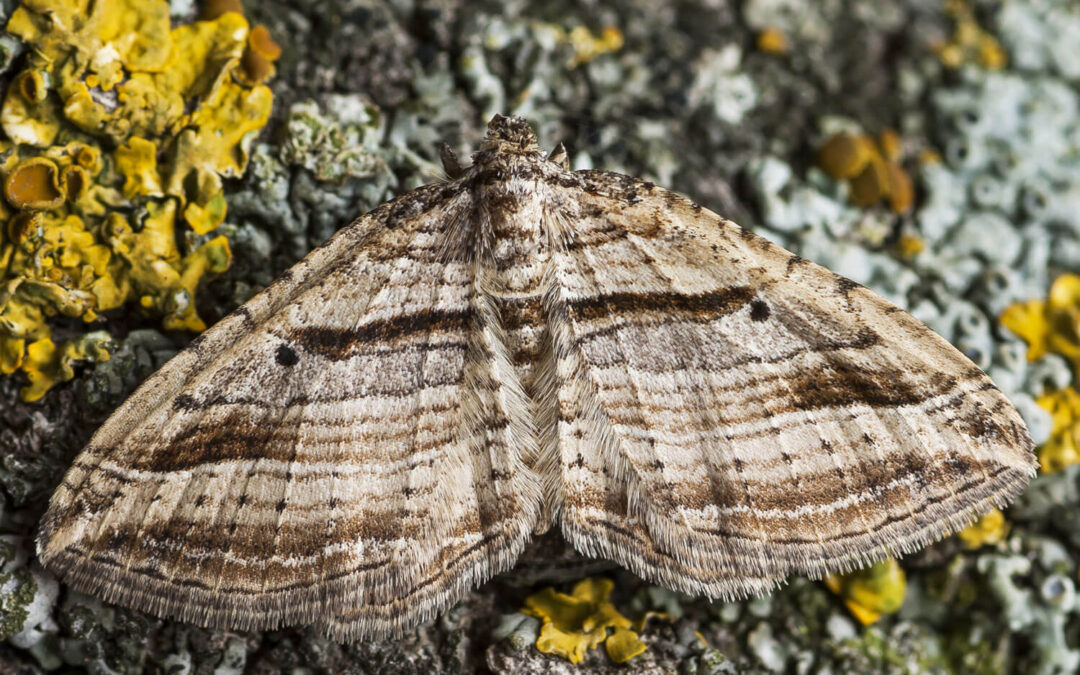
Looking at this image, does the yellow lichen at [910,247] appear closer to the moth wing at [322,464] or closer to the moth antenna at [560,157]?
the moth antenna at [560,157]

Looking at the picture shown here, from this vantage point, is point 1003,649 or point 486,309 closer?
point 486,309

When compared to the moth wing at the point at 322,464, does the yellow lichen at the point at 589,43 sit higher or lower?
higher

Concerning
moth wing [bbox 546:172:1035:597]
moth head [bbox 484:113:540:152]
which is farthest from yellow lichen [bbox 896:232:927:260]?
moth head [bbox 484:113:540:152]

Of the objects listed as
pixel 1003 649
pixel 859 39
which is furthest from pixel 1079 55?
pixel 1003 649

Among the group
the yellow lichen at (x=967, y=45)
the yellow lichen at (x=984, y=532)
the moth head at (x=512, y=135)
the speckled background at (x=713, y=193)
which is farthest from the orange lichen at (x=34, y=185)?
the yellow lichen at (x=967, y=45)

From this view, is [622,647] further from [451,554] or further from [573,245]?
[573,245]

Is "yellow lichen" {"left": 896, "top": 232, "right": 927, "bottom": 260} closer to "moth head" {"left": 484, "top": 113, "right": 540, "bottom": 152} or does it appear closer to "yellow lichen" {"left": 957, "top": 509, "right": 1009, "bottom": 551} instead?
"yellow lichen" {"left": 957, "top": 509, "right": 1009, "bottom": 551}

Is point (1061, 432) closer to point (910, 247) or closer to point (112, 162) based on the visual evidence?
point (910, 247)
